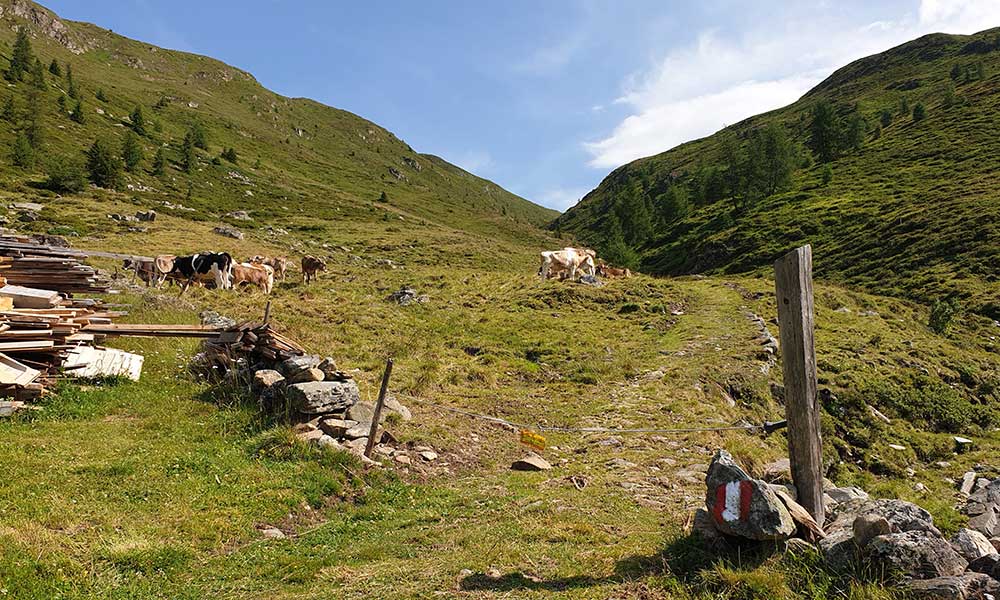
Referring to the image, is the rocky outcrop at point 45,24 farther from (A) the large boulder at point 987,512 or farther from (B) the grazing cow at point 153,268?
(A) the large boulder at point 987,512

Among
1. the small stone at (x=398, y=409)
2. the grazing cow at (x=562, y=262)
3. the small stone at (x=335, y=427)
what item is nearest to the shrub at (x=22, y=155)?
the grazing cow at (x=562, y=262)

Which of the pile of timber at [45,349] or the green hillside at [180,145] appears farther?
the green hillside at [180,145]

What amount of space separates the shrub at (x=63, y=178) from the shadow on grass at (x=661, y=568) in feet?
239

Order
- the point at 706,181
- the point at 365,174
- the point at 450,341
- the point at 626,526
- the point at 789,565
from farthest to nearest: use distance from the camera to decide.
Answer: the point at 365,174 → the point at 706,181 → the point at 450,341 → the point at 626,526 → the point at 789,565

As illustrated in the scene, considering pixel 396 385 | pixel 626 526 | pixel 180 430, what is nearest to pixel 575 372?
pixel 396 385

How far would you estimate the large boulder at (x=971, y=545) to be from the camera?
4379mm

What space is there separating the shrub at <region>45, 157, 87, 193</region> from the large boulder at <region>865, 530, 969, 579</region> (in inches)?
2976

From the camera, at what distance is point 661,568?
5.12 metres

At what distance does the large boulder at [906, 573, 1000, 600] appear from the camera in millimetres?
3820

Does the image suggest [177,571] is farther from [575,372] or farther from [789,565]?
[575,372]

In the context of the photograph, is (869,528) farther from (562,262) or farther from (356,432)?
(562,262)

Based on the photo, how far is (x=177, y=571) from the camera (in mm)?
5383

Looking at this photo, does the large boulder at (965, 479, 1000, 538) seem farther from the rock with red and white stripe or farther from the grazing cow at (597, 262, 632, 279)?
the grazing cow at (597, 262, 632, 279)

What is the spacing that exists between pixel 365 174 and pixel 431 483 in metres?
172
